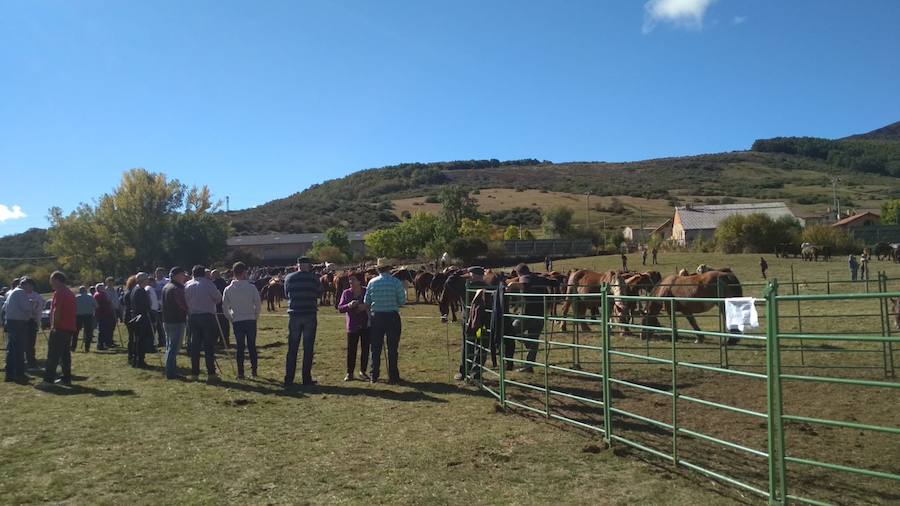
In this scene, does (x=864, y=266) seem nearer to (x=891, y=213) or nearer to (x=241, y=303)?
(x=241, y=303)

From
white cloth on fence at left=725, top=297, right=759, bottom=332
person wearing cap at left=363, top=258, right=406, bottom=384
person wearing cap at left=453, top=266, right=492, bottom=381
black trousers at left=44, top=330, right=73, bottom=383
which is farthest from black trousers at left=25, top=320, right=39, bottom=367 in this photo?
white cloth on fence at left=725, top=297, right=759, bottom=332

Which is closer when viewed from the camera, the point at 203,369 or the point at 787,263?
the point at 203,369

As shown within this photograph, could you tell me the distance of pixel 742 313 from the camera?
17.0ft

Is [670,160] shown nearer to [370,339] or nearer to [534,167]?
[534,167]

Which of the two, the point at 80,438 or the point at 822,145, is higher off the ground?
the point at 822,145

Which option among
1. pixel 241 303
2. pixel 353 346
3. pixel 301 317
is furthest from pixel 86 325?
pixel 353 346

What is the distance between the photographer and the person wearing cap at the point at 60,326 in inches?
448

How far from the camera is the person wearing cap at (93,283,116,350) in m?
17.7

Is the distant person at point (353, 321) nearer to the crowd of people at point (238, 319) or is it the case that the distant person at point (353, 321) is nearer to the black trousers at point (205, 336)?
the crowd of people at point (238, 319)

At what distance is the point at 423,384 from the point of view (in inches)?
421

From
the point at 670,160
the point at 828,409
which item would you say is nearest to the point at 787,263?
the point at 828,409

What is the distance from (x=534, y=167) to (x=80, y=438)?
195 metres

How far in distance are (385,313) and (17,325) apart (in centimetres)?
683

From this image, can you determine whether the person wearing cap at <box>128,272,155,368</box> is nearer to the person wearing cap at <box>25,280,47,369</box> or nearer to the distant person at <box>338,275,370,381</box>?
the person wearing cap at <box>25,280,47,369</box>
